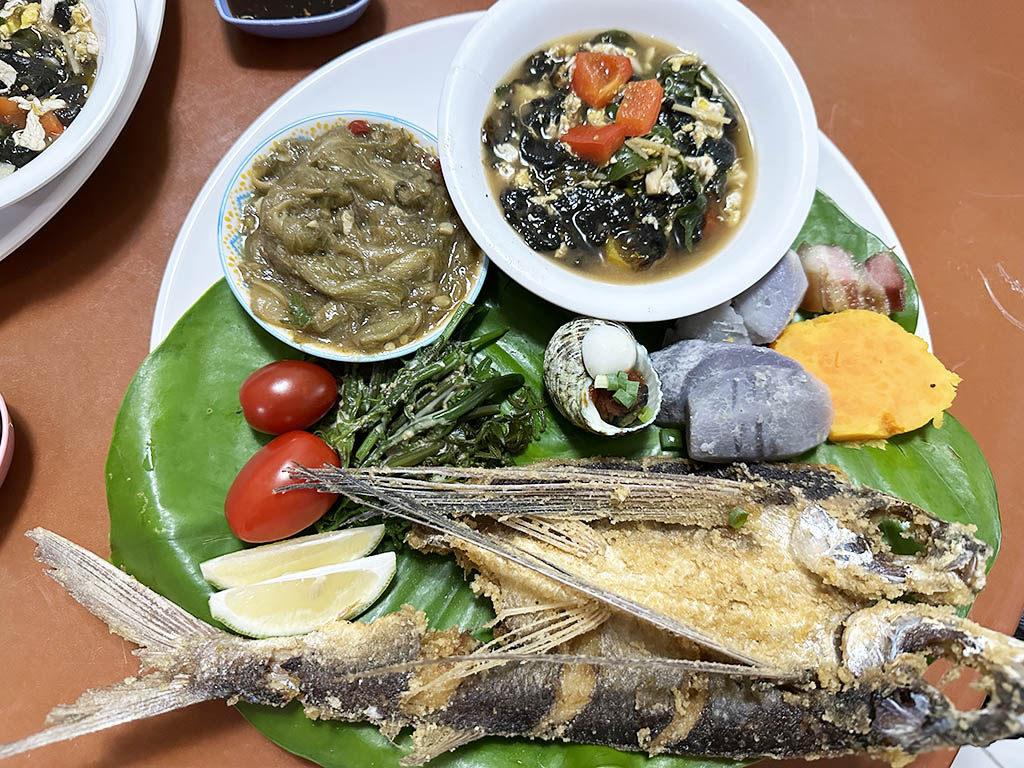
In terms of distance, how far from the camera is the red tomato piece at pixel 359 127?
2.41 metres

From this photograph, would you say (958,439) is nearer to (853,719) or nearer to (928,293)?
(928,293)

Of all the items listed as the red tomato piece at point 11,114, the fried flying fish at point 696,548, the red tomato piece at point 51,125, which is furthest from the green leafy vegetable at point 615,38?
the red tomato piece at point 11,114

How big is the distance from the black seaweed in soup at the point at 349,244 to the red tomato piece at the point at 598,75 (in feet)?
2.06

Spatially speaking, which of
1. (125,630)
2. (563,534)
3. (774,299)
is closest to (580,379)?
(563,534)

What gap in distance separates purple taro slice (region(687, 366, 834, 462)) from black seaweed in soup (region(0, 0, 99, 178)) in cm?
244

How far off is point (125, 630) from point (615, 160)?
7.48ft

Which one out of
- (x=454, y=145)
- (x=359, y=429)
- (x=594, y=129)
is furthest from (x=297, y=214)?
(x=594, y=129)

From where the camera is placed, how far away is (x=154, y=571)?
8.06 feet

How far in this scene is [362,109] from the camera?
2699 mm

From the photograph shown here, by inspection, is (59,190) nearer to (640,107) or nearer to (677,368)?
(640,107)

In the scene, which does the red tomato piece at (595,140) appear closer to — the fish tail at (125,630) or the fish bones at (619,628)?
the fish bones at (619,628)

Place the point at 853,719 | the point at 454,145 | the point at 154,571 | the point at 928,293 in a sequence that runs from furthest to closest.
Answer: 1. the point at 928,293
2. the point at 154,571
3. the point at 454,145
4. the point at 853,719

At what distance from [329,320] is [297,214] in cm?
36

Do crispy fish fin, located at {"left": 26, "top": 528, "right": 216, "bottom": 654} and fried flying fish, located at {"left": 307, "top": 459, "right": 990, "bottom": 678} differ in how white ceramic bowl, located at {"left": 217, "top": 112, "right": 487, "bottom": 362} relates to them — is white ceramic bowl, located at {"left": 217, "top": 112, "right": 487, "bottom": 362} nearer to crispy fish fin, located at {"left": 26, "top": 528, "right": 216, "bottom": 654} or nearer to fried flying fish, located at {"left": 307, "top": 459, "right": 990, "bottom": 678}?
fried flying fish, located at {"left": 307, "top": 459, "right": 990, "bottom": 678}
